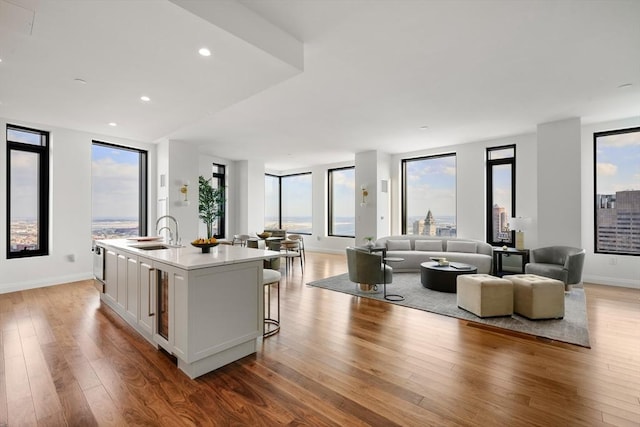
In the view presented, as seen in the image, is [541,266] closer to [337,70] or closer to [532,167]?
[532,167]

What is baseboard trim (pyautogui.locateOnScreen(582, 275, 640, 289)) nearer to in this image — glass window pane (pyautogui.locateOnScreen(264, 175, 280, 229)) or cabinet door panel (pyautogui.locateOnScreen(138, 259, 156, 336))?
cabinet door panel (pyautogui.locateOnScreen(138, 259, 156, 336))

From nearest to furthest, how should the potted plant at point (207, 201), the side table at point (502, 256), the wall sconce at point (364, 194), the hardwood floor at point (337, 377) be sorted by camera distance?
1. the hardwood floor at point (337, 377)
2. the side table at point (502, 256)
3. the potted plant at point (207, 201)
4. the wall sconce at point (364, 194)

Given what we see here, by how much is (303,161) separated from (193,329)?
7.88 metres

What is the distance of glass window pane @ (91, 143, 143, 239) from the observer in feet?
20.8

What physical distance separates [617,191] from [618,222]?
60 centimetres

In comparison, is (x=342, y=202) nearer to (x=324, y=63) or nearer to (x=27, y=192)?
(x=324, y=63)

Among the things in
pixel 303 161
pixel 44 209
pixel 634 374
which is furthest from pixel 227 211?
pixel 634 374

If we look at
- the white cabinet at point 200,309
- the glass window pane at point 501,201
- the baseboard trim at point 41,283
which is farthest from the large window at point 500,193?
the baseboard trim at point 41,283

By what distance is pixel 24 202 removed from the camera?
541cm

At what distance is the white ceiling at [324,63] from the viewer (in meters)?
2.42

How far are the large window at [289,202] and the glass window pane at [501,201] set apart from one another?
5949 mm

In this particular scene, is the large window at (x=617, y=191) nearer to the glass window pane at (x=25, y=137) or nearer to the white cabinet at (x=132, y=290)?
the white cabinet at (x=132, y=290)

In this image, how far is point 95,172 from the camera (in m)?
6.35

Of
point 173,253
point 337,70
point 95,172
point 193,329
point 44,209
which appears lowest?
point 193,329
